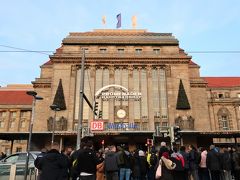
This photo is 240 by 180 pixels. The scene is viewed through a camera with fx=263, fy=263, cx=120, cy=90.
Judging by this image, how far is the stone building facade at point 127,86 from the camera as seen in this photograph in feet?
125

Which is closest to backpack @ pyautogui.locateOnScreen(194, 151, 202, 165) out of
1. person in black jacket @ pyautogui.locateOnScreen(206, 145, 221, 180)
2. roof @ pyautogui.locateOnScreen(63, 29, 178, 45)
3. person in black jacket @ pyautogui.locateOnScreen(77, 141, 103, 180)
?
person in black jacket @ pyautogui.locateOnScreen(206, 145, 221, 180)

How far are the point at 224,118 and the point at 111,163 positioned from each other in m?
49.7

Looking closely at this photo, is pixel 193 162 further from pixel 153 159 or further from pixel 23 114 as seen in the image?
pixel 23 114

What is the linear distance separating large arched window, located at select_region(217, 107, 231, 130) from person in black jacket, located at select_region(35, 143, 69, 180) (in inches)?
2073

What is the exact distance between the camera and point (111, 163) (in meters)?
10.8

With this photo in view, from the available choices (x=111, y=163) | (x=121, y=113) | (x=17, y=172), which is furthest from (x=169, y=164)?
(x=121, y=113)

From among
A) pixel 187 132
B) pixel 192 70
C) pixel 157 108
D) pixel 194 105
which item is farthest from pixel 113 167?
Answer: pixel 192 70

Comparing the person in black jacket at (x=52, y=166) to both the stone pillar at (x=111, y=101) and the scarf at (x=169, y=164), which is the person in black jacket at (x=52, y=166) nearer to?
the scarf at (x=169, y=164)

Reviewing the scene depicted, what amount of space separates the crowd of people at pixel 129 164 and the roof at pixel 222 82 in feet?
169

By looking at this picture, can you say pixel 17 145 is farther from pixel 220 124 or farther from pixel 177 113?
pixel 220 124

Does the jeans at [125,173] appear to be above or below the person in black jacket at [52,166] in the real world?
below

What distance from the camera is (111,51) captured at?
4312 cm

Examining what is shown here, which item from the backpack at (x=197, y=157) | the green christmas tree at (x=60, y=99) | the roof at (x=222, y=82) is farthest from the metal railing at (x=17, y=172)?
the roof at (x=222, y=82)

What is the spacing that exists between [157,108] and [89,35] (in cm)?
1762
